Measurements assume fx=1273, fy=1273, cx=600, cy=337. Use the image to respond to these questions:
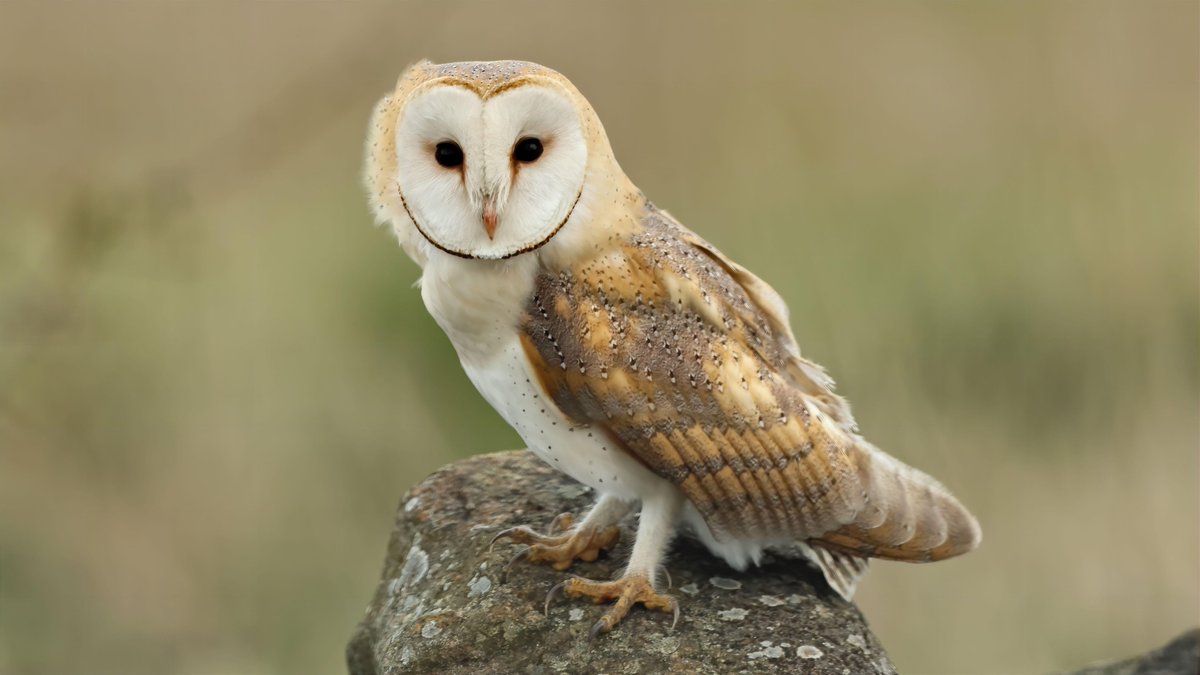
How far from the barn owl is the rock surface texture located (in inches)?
2.2

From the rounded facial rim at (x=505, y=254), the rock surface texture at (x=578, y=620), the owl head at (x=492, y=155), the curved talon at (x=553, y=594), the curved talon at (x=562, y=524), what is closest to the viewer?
the owl head at (x=492, y=155)

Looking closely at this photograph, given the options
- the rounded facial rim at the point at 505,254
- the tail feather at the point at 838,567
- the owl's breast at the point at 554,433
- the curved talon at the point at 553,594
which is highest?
the rounded facial rim at the point at 505,254

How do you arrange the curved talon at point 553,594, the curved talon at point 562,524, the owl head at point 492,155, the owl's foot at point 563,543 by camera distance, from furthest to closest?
the curved talon at point 562,524
the owl's foot at point 563,543
the curved talon at point 553,594
the owl head at point 492,155

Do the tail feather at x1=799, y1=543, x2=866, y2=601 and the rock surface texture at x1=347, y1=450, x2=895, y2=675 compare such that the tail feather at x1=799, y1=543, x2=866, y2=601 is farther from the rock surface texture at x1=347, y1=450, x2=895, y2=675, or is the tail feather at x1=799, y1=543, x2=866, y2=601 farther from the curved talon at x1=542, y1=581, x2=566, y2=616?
the curved talon at x1=542, y1=581, x2=566, y2=616

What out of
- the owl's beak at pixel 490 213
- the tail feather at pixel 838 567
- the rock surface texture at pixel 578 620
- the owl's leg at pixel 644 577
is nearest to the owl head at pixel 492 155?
the owl's beak at pixel 490 213

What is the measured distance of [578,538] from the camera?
Result: 2.39 m

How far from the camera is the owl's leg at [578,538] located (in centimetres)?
238

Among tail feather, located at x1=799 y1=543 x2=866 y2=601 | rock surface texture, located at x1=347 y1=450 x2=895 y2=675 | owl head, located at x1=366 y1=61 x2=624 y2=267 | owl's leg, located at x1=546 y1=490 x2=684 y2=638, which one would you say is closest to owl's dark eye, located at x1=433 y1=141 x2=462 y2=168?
owl head, located at x1=366 y1=61 x2=624 y2=267

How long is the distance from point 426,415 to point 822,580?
1471 millimetres

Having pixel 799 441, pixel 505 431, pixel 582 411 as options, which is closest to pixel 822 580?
pixel 799 441

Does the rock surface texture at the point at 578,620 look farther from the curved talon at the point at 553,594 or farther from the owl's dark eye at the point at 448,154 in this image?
the owl's dark eye at the point at 448,154

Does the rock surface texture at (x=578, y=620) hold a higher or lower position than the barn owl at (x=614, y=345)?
lower

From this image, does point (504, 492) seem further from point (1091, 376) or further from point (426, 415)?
point (1091, 376)

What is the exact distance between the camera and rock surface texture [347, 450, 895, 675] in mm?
2143
